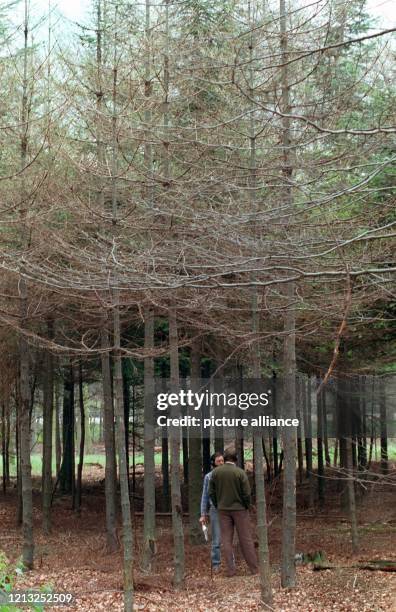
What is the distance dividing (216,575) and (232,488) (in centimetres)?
159

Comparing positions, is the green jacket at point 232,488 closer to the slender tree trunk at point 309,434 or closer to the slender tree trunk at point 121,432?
the slender tree trunk at point 121,432

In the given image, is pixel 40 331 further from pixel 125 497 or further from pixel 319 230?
pixel 319 230

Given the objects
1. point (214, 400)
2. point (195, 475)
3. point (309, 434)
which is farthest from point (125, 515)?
point (309, 434)

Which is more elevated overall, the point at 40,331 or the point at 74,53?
the point at 74,53

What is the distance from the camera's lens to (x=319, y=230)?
7.96m

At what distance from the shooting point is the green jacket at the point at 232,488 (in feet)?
32.4

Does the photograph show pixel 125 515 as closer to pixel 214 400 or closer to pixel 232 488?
pixel 232 488

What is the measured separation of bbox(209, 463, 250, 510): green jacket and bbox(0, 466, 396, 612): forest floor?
2.05 ft

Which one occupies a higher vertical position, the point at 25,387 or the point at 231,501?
the point at 25,387

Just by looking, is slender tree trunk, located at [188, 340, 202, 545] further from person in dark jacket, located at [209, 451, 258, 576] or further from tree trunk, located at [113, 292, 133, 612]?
tree trunk, located at [113, 292, 133, 612]

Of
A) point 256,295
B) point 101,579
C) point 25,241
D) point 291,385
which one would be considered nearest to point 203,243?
point 256,295

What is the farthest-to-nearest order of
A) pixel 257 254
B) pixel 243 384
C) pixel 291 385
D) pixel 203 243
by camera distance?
pixel 243 384 < pixel 291 385 < pixel 203 243 < pixel 257 254

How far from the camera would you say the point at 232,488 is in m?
9.91

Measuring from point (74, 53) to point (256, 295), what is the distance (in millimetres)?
4676
